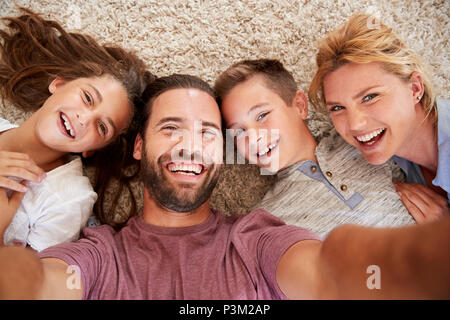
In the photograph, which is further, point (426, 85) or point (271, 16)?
point (271, 16)

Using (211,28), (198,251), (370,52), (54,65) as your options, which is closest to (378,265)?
(198,251)

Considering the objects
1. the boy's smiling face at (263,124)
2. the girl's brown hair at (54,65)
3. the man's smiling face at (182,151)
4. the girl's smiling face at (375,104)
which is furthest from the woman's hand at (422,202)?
the girl's brown hair at (54,65)

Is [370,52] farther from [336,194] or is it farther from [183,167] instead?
[183,167]

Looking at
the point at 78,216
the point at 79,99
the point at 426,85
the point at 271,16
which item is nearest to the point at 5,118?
the point at 79,99

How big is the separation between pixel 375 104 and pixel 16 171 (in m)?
1.17

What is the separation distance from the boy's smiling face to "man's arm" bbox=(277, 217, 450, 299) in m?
0.46

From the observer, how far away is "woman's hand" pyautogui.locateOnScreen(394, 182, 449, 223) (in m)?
1.14

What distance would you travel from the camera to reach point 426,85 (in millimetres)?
1116

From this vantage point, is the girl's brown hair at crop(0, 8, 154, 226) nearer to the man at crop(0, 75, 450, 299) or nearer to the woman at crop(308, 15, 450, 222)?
the man at crop(0, 75, 450, 299)

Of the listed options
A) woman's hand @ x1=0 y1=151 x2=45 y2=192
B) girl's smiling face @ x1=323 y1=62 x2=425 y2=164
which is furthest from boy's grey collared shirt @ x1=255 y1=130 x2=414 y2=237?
woman's hand @ x1=0 y1=151 x2=45 y2=192
